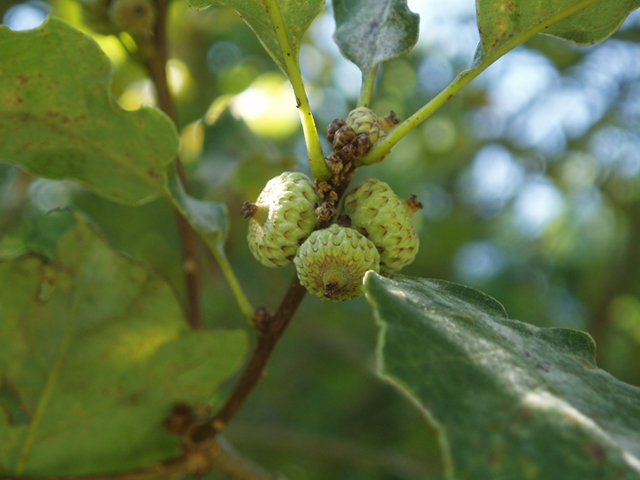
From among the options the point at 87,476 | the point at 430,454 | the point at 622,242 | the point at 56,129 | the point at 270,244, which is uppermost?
the point at 56,129

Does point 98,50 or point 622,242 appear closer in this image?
point 98,50

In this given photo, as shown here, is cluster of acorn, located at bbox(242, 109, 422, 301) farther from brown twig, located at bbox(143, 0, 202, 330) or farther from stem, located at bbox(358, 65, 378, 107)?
brown twig, located at bbox(143, 0, 202, 330)

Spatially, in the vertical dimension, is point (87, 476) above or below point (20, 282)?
below

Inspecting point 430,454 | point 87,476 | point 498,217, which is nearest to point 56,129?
point 87,476

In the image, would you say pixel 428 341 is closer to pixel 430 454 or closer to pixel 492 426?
pixel 492 426

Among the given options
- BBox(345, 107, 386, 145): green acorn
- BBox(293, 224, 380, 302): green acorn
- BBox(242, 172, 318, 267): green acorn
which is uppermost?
BBox(345, 107, 386, 145): green acorn

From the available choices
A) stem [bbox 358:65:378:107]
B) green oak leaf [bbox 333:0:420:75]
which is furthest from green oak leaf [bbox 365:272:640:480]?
green oak leaf [bbox 333:0:420:75]

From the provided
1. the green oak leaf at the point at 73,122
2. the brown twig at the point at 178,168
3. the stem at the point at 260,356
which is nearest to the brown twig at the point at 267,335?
the stem at the point at 260,356
